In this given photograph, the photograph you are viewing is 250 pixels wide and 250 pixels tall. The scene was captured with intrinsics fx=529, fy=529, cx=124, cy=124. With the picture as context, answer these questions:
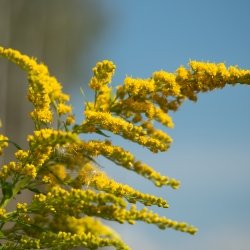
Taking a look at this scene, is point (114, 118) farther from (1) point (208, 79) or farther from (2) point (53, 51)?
(2) point (53, 51)

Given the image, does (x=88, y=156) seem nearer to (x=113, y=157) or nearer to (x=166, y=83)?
(x=113, y=157)

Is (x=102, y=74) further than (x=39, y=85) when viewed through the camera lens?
Yes

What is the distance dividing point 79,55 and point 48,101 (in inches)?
54.8

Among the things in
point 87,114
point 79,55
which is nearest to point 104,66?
point 87,114

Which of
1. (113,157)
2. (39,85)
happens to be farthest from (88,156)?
(39,85)

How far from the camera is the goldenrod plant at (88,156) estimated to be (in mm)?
692

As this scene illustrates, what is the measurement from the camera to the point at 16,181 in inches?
30.8

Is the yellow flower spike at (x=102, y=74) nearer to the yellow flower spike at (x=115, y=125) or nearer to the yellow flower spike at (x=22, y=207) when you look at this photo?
the yellow flower spike at (x=115, y=125)

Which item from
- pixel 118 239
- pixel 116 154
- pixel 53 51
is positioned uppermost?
pixel 53 51

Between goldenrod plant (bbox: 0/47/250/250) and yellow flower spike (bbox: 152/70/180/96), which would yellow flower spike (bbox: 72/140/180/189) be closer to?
goldenrod plant (bbox: 0/47/250/250)

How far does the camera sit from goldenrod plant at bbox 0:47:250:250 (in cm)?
69

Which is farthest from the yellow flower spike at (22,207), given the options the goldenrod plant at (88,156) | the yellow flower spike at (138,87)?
the yellow flower spike at (138,87)

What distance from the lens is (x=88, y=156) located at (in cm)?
81

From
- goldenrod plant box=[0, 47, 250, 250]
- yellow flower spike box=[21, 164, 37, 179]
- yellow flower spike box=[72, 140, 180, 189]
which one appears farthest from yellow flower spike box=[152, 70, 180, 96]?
yellow flower spike box=[21, 164, 37, 179]
